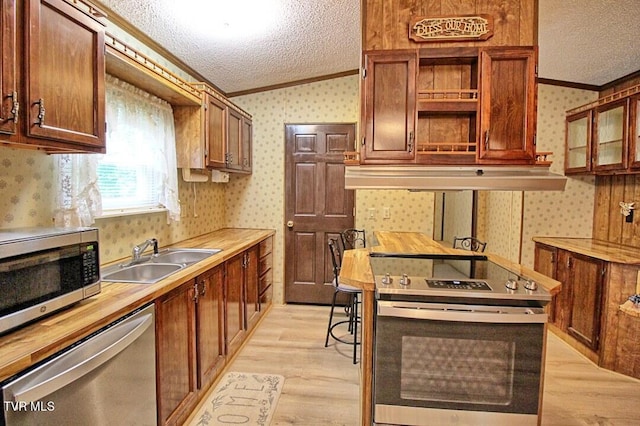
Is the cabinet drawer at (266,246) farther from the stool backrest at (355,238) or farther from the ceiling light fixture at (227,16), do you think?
the ceiling light fixture at (227,16)

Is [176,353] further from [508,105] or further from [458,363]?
[508,105]

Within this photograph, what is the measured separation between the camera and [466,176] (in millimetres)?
2152

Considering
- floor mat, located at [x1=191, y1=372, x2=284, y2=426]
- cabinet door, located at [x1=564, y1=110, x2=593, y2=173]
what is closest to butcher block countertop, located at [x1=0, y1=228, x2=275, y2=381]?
floor mat, located at [x1=191, y1=372, x2=284, y2=426]

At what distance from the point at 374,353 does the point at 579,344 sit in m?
2.44

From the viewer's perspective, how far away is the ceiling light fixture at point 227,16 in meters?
2.42

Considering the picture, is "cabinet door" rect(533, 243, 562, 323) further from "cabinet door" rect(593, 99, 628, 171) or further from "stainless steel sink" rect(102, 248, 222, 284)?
"stainless steel sink" rect(102, 248, 222, 284)

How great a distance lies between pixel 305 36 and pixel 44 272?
8.86 ft

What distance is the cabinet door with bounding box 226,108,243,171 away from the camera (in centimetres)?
346

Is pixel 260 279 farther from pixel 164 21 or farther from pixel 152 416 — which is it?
pixel 164 21

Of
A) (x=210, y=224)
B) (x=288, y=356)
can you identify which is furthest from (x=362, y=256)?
(x=210, y=224)

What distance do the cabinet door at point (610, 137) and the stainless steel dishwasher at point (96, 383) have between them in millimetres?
3901

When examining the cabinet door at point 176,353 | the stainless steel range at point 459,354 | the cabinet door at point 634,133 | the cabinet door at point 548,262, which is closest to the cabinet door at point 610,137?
the cabinet door at point 634,133

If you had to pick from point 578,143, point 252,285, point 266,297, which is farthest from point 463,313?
point 578,143

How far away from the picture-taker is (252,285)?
3525 mm
